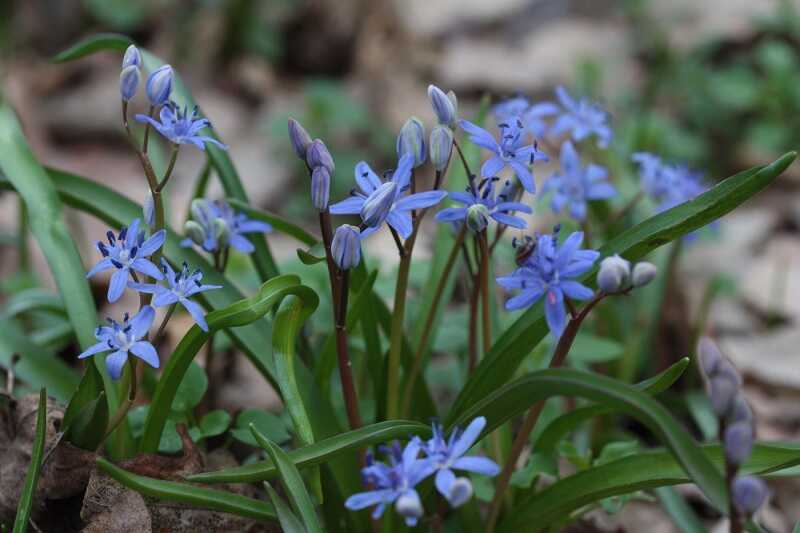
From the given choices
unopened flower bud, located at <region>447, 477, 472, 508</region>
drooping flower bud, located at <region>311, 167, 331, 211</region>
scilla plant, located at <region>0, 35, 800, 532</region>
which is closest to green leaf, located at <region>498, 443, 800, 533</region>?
scilla plant, located at <region>0, 35, 800, 532</region>

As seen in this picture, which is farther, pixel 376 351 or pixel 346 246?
pixel 376 351

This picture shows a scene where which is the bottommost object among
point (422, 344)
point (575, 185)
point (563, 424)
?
point (563, 424)

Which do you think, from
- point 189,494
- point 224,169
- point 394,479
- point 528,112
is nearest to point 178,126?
point 224,169

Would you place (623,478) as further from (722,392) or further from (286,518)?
(286,518)

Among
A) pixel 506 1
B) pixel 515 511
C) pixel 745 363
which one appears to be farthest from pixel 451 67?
pixel 515 511

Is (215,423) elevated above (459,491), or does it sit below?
below

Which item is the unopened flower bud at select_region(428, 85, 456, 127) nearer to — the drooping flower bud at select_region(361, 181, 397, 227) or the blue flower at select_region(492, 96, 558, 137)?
the drooping flower bud at select_region(361, 181, 397, 227)
